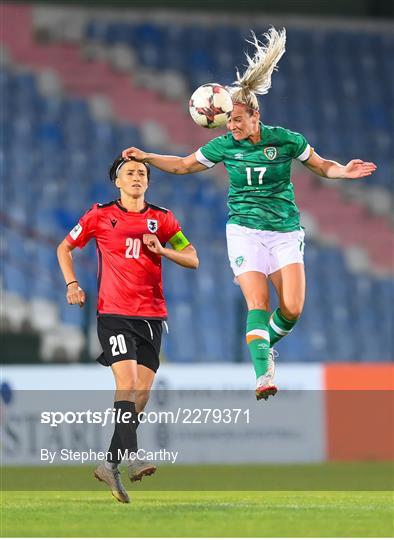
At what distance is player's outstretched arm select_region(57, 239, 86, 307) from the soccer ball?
1.25 meters

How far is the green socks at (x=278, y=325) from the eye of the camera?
8.92 meters

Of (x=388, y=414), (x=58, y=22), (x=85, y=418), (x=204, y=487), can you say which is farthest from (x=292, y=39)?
(x=204, y=487)

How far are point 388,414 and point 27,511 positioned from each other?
808cm

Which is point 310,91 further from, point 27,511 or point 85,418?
point 27,511

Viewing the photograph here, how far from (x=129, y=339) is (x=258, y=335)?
91 cm

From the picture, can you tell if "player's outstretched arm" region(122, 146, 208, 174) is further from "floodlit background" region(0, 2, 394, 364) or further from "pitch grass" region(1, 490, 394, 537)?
"floodlit background" region(0, 2, 394, 364)

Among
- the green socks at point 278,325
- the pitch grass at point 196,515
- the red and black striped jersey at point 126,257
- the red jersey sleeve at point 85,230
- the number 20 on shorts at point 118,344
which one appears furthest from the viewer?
the green socks at point 278,325

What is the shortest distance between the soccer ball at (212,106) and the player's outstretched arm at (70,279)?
1246 millimetres

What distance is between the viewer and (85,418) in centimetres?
1330

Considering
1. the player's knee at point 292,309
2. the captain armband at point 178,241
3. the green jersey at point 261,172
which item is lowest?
the player's knee at point 292,309

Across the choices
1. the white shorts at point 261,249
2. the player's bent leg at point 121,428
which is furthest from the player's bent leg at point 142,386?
the white shorts at point 261,249

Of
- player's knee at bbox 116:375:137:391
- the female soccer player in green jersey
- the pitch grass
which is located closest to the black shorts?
player's knee at bbox 116:375:137:391

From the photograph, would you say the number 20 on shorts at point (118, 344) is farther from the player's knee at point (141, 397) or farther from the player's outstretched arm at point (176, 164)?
the player's outstretched arm at point (176, 164)

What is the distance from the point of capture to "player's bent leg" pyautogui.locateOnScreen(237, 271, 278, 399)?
828cm
